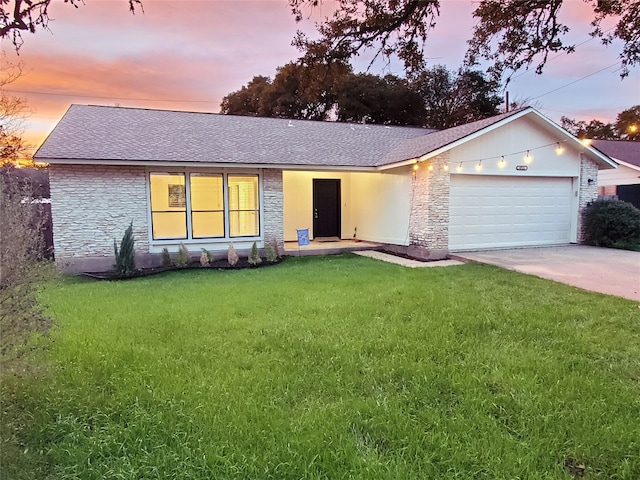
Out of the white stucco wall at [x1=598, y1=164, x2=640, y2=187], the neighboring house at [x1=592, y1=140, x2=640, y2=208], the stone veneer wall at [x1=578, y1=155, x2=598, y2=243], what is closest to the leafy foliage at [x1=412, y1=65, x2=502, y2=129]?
the neighboring house at [x1=592, y1=140, x2=640, y2=208]

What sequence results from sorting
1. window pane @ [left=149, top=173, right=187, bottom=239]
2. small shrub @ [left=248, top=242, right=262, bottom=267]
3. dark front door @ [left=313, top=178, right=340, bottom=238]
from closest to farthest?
window pane @ [left=149, top=173, right=187, bottom=239], small shrub @ [left=248, top=242, right=262, bottom=267], dark front door @ [left=313, top=178, right=340, bottom=238]

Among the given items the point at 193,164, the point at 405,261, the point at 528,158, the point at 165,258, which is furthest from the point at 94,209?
the point at 528,158

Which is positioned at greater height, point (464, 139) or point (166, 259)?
point (464, 139)

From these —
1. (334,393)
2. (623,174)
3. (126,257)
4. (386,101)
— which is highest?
(386,101)

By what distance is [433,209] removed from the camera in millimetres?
11125

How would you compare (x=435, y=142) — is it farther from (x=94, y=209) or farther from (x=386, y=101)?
(x=386, y=101)

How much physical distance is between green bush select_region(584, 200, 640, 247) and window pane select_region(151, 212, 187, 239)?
492 inches

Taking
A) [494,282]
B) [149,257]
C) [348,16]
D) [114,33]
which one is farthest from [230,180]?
[494,282]

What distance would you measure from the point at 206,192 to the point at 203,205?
383 mm

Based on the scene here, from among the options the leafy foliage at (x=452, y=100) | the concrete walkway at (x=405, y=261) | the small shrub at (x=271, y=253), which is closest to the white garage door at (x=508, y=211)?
the concrete walkway at (x=405, y=261)

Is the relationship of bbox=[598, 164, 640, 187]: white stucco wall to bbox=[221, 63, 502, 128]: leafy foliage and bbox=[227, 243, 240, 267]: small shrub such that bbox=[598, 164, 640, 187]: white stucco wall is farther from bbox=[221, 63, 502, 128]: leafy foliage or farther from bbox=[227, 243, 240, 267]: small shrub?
bbox=[227, 243, 240, 267]: small shrub

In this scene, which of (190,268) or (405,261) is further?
(405,261)

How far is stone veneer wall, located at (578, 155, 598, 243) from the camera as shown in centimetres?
1312

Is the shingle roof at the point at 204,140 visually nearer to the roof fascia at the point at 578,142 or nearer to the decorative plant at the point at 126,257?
the decorative plant at the point at 126,257
